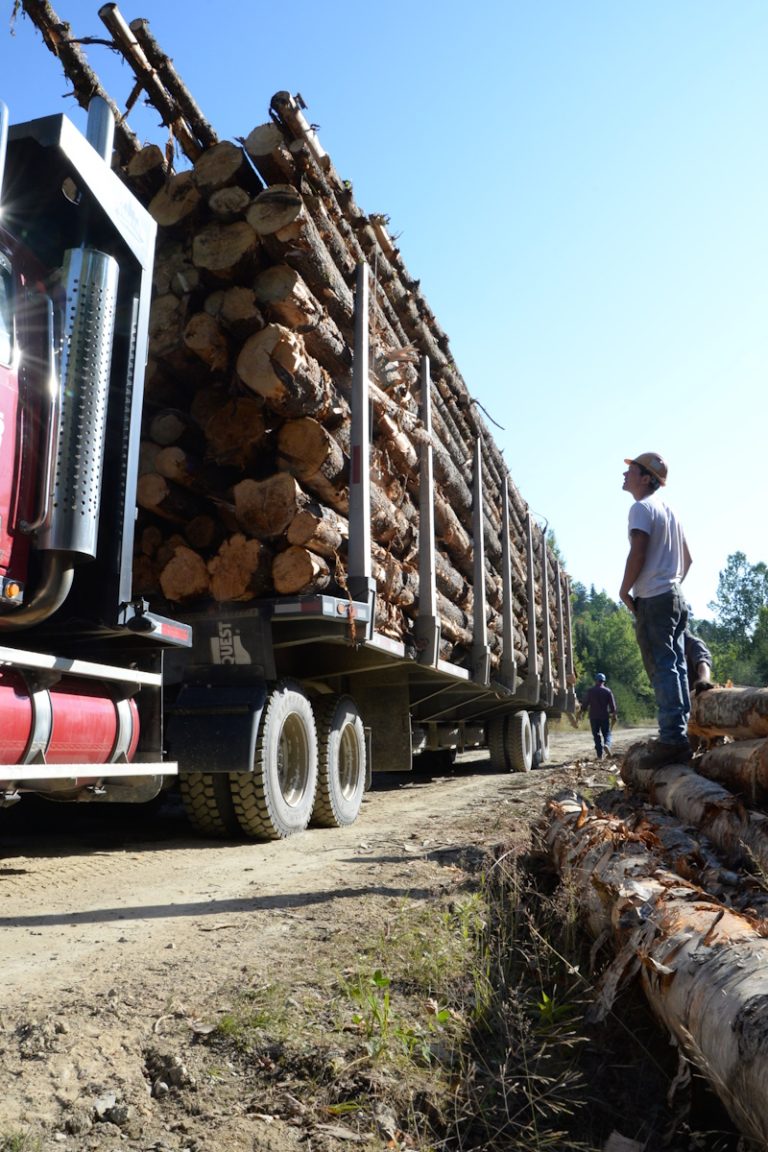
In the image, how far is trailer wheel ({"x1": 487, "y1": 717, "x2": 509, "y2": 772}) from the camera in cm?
1372

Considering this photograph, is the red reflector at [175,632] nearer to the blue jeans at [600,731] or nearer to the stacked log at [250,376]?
the stacked log at [250,376]

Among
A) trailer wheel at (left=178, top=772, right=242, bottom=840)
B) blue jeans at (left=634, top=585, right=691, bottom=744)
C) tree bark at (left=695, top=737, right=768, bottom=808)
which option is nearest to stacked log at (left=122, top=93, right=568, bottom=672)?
trailer wheel at (left=178, top=772, right=242, bottom=840)

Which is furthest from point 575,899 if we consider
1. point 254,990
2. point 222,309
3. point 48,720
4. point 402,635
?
point 222,309

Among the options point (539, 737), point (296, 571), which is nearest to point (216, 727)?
point (296, 571)

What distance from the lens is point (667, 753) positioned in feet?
17.7

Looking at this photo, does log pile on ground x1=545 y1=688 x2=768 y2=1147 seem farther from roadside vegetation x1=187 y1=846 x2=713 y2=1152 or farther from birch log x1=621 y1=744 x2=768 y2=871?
roadside vegetation x1=187 y1=846 x2=713 y2=1152

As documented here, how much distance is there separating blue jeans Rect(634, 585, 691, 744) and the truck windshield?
3916 mm

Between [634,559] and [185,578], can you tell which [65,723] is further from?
[634,559]

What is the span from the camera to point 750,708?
4.64 meters

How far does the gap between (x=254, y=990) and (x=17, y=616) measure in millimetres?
1812

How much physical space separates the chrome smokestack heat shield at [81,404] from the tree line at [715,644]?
49471mm

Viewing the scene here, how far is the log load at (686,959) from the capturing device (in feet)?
6.19

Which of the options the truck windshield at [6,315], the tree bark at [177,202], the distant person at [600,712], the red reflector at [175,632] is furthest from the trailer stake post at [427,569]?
the distant person at [600,712]

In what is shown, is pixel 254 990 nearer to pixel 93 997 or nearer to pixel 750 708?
pixel 93 997
